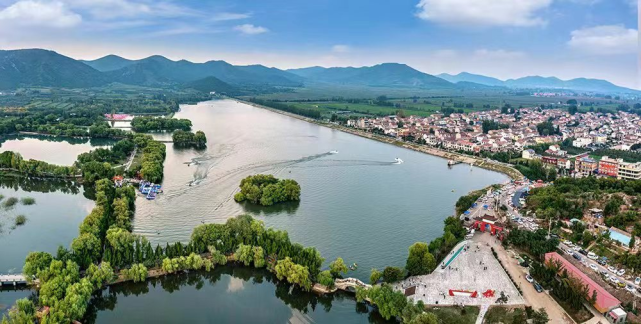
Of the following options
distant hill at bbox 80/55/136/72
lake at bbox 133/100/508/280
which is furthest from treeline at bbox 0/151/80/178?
distant hill at bbox 80/55/136/72

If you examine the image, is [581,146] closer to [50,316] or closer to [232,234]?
[232,234]

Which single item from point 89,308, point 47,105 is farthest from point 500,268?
point 47,105

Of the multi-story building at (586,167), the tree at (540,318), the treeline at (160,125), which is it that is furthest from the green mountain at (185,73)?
the tree at (540,318)

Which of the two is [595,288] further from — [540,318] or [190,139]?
[190,139]

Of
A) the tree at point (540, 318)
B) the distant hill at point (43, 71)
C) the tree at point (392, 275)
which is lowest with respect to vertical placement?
the tree at point (540, 318)

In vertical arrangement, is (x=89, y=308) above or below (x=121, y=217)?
below

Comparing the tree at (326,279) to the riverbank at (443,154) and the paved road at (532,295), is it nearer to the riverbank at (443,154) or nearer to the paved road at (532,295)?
the paved road at (532,295)

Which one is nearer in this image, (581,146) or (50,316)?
(50,316)
